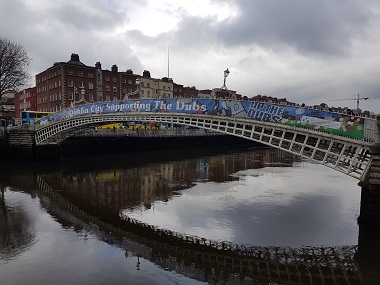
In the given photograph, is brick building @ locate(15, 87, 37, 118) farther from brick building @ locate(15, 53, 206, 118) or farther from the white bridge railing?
the white bridge railing

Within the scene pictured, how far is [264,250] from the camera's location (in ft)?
39.0

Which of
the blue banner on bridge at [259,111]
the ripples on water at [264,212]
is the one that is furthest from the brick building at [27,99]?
the ripples on water at [264,212]

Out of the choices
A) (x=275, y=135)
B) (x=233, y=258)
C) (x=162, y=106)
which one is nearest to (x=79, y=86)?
(x=162, y=106)

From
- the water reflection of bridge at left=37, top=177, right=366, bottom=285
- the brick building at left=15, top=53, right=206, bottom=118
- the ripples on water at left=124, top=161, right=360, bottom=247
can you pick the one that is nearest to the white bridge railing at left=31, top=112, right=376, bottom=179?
the ripples on water at left=124, top=161, right=360, bottom=247

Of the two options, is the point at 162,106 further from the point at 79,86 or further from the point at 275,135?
the point at 79,86

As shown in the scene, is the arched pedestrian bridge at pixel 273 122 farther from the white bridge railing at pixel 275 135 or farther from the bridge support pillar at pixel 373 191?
the bridge support pillar at pixel 373 191

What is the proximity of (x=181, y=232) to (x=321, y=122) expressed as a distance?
908cm

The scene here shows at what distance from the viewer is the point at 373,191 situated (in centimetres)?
1306

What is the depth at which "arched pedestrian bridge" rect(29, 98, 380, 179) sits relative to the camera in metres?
14.5

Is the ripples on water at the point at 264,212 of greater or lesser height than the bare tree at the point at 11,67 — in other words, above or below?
below

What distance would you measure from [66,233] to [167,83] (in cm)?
7154

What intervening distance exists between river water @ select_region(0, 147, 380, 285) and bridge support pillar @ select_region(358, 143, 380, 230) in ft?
2.52

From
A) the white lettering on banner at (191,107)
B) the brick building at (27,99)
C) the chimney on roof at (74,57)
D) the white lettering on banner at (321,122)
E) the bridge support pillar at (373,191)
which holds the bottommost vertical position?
the bridge support pillar at (373,191)

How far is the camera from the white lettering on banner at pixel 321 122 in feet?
49.3
